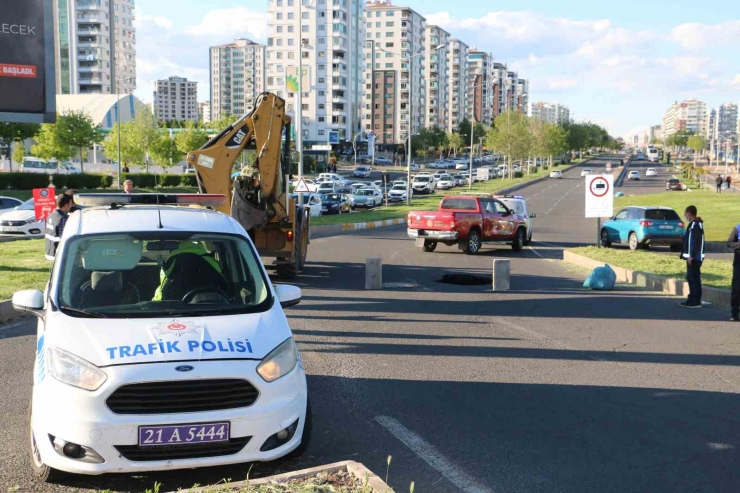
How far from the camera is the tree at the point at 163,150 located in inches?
Answer: 2830

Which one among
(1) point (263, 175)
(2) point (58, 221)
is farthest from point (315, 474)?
(1) point (263, 175)

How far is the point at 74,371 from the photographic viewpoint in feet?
15.6

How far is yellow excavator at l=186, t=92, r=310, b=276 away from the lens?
16.8 metres

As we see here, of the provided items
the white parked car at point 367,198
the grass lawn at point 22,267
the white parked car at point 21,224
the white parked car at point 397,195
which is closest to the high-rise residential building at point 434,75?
the white parked car at point 397,195

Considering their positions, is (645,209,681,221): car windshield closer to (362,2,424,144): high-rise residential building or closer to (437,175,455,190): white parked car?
(437,175,455,190): white parked car

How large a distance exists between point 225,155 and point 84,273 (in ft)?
37.9

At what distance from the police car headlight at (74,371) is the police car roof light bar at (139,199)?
2.28m

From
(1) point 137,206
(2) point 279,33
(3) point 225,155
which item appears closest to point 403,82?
(2) point 279,33

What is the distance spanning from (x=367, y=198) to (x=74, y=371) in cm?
4920

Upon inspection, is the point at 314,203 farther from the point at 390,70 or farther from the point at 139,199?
the point at 390,70

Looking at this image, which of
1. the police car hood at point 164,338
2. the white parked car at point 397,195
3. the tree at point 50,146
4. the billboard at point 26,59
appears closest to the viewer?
Result: the police car hood at point 164,338

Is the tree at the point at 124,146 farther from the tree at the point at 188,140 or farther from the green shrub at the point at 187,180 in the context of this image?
the green shrub at the point at 187,180

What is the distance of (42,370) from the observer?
16.2 ft

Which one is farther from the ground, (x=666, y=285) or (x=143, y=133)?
(x=143, y=133)
